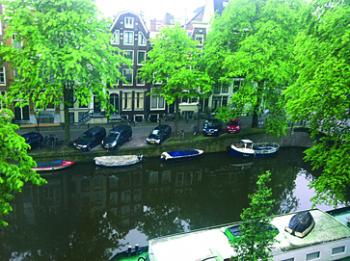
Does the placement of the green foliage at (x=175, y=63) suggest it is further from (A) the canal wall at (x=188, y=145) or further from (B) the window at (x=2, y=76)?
(B) the window at (x=2, y=76)

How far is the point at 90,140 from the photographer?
36.1 m

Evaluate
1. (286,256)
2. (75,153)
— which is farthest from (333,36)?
(75,153)

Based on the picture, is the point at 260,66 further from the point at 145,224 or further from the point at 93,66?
the point at 145,224

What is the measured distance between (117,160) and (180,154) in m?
7.38

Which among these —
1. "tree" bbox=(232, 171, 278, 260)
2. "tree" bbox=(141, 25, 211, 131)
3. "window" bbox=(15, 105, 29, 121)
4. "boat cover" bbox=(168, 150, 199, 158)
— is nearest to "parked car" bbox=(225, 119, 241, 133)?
"boat cover" bbox=(168, 150, 199, 158)

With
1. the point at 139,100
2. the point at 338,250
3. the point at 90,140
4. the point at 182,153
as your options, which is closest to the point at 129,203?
the point at 90,140

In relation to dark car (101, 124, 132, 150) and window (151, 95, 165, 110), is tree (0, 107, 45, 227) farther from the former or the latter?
window (151, 95, 165, 110)

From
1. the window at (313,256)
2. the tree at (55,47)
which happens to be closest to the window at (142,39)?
the tree at (55,47)

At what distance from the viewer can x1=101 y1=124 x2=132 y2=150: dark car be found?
1427 inches

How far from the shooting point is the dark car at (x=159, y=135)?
38656 millimetres

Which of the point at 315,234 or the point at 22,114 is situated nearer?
the point at 315,234

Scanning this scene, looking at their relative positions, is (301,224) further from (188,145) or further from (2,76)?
(2,76)

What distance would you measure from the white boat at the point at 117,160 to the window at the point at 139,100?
1358 centimetres

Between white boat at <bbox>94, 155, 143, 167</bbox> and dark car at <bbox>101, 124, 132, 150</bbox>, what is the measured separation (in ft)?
4.87
